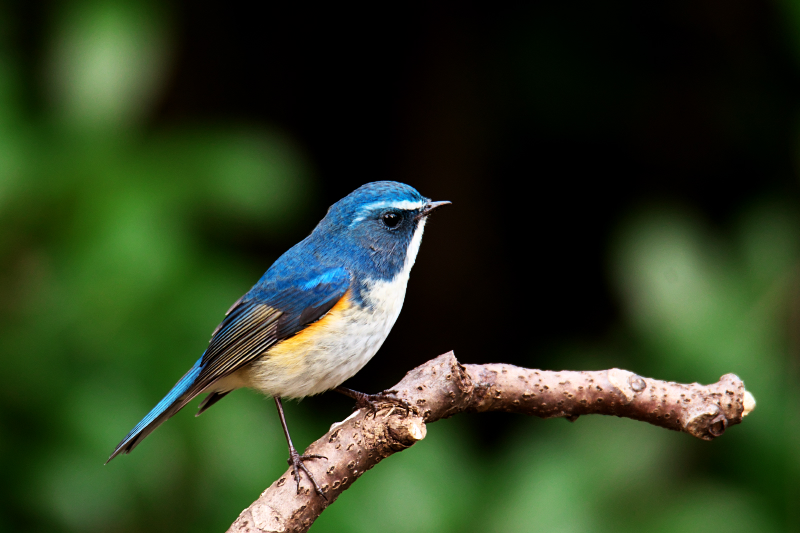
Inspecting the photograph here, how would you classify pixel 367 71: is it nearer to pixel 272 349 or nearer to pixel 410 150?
pixel 410 150

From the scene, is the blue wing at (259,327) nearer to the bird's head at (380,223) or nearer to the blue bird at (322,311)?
the blue bird at (322,311)

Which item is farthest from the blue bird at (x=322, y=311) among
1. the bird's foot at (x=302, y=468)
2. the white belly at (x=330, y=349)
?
the bird's foot at (x=302, y=468)

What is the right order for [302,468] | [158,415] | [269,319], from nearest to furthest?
[302,468] → [158,415] → [269,319]

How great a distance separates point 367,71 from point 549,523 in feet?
11.2

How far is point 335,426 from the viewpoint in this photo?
215 centimetres

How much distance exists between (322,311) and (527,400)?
0.80m

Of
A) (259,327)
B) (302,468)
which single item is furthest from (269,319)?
(302,468)

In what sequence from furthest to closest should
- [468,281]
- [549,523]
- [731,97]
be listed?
[468,281]
[731,97]
[549,523]

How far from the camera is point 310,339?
2.59 m

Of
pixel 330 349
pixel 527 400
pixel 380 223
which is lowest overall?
pixel 527 400

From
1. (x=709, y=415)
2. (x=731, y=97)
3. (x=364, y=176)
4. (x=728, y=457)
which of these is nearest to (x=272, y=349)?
(x=709, y=415)

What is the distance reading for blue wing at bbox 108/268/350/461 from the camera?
2564 mm

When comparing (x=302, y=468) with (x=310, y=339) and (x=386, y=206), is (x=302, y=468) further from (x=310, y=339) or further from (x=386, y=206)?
(x=386, y=206)

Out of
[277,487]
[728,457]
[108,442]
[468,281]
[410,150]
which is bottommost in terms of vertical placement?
[728,457]
